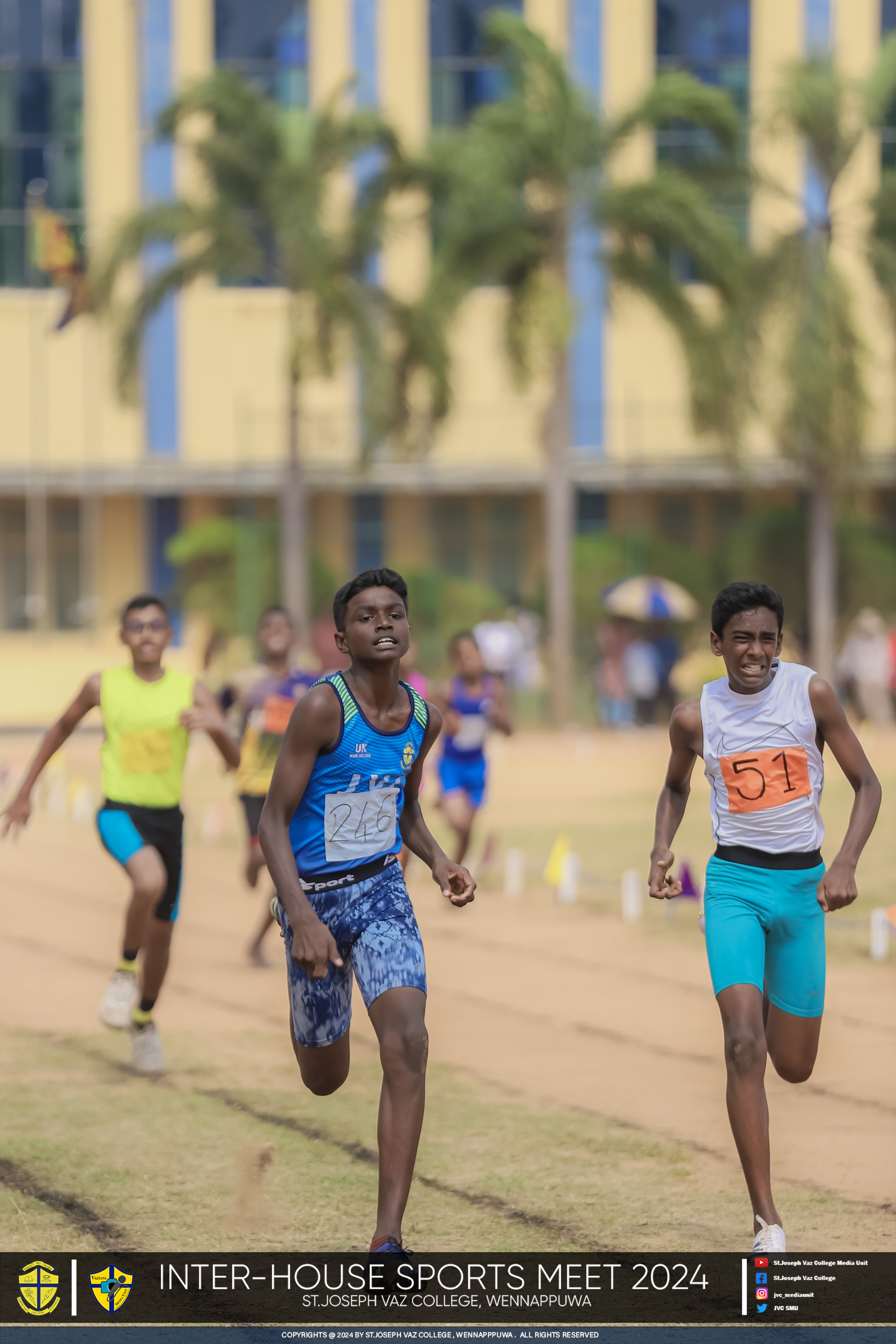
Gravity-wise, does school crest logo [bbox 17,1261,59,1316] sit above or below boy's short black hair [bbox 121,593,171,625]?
below

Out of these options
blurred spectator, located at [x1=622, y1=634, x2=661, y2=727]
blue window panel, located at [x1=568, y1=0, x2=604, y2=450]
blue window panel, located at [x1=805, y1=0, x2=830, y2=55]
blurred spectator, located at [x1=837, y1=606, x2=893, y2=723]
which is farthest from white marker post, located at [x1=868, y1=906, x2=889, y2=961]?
blue window panel, located at [x1=805, y1=0, x2=830, y2=55]

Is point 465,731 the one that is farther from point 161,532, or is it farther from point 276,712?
point 161,532

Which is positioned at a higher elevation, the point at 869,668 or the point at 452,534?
the point at 452,534

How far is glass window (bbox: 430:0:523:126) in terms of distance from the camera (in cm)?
4034

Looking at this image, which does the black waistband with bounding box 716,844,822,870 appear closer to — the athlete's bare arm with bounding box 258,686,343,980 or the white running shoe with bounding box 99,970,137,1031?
the athlete's bare arm with bounding box 258,686,343,980

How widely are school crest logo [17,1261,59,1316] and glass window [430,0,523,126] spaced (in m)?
37.8

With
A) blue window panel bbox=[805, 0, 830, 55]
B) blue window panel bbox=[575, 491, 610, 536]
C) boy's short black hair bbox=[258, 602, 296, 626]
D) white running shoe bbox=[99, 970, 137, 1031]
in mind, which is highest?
blue window panel bbox=[805, 0, 830, 55]

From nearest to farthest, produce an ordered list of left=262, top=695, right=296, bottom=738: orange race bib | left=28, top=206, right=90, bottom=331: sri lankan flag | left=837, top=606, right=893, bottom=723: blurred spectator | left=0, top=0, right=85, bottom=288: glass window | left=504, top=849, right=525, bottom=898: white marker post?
1. left=262, top=695, right=296, bottom=738: orange race bib
2. left=504, top=849, right=525, bottom=898: white marker post
3. left=837, top=606, right=893, bottom=723: blurred spectator
4. left=28, top=206, right=90, bottom=331: sri lankan flag
5. left=0, top=0, right=85, bottom=288: glass window

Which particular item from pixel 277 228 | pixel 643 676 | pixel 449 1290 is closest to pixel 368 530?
pixel 277 228

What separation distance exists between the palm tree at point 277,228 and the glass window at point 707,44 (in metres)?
11.7

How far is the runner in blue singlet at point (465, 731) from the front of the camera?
12.0 m

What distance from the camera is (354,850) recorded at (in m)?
5.10

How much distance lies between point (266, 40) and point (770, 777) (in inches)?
1498

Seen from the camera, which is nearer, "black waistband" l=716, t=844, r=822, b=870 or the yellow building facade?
"black waistband" l=716, t=844, r=822, b=870
